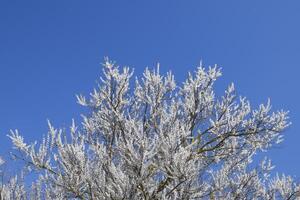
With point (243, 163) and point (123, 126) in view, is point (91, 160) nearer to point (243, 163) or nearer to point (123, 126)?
point (123, 126)

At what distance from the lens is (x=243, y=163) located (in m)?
10.7

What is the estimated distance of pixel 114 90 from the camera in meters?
9.30

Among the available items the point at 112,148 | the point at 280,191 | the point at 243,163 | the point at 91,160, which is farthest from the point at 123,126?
the point at 280,191

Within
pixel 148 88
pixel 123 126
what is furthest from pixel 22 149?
pixel 148 88

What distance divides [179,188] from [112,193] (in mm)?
1407

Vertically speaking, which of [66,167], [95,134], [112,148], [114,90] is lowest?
[66,167]

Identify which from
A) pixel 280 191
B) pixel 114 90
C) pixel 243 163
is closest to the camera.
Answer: pixel 114 90

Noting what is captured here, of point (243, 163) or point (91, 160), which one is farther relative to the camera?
point (243, 163)

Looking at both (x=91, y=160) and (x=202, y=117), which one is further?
(x=202, y=117)

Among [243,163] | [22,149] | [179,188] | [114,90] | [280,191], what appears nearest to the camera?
[179,188]

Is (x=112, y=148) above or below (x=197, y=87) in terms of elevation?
below

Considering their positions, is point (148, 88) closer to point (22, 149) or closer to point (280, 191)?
point (22, 149)

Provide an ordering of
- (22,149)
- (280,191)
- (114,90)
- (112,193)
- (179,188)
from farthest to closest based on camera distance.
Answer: (280,191) < (114,90) < (22,149) < (179,188) < (112,193)

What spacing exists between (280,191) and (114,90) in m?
5.99
